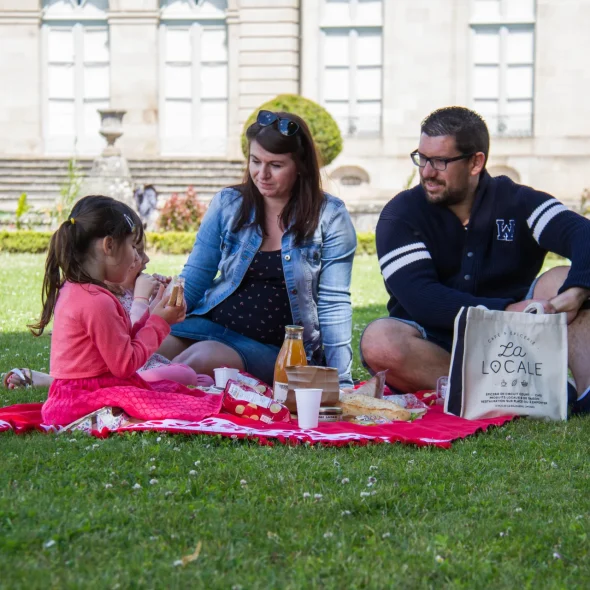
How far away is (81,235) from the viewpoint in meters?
4.04

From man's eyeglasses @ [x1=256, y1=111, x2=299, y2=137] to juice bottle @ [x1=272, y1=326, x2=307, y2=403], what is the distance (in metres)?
0.97

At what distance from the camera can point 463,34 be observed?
816 inches

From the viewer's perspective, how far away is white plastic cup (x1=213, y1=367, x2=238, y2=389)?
4.61 m

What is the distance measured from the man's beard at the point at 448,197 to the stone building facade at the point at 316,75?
1521cm

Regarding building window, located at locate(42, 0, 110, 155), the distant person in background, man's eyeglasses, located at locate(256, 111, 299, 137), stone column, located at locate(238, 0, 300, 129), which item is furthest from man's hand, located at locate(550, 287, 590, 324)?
building window, located at locate(42, 0, 110, 155)

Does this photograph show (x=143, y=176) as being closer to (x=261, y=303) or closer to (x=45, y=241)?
(x=45, y=241)

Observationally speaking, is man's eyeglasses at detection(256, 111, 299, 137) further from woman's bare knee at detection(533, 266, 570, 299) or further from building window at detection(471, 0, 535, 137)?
building window at detection(471, 0, 535, 137)

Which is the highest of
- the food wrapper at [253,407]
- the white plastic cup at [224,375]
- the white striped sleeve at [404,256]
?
the white striped sleeve at [404,256]

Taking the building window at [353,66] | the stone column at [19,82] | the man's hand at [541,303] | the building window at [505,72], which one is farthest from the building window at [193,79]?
the man's hand at [541,303]

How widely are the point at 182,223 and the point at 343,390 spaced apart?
13.0 metres

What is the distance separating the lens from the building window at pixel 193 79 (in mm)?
21656

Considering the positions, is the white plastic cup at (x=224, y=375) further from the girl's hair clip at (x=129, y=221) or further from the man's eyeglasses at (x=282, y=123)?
the man's eyeglasses at (x=282, y=123)

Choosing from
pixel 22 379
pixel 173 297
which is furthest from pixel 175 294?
pixel 22 379

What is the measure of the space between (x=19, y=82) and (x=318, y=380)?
1941 centimetres
